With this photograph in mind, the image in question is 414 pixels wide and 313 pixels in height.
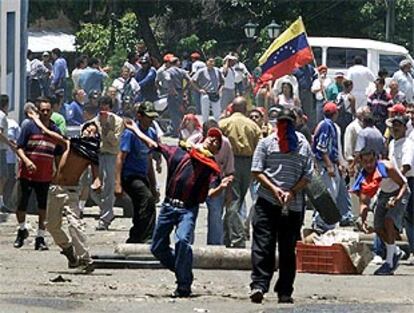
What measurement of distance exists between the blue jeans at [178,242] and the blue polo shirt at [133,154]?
2899mm

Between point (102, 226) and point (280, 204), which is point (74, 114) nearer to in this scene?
point (102, 226)

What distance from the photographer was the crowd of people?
564 inches

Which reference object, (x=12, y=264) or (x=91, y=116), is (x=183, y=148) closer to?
(x=12, y=264)

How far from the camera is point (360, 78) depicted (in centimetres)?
3061

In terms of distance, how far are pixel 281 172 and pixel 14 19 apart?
1073 centimetres

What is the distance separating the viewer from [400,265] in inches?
711

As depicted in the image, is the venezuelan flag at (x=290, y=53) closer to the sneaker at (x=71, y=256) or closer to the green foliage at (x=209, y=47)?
the sneaker at (x=71, y=256)

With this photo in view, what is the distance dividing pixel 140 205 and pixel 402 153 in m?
3.05

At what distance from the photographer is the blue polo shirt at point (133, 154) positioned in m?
17.5

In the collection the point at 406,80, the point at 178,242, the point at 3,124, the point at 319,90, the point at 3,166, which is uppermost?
the point at 406,80

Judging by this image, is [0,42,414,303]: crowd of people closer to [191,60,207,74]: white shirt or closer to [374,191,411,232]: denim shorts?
[374,191,411,232]: denim shorts

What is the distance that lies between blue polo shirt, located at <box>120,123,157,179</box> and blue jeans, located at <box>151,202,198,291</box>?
9.51 feet

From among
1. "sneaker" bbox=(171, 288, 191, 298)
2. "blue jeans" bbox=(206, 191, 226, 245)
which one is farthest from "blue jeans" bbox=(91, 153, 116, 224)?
"sneaker" bbox=(171, 288, 191, 298)

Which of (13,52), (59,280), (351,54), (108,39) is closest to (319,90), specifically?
(351,54)
